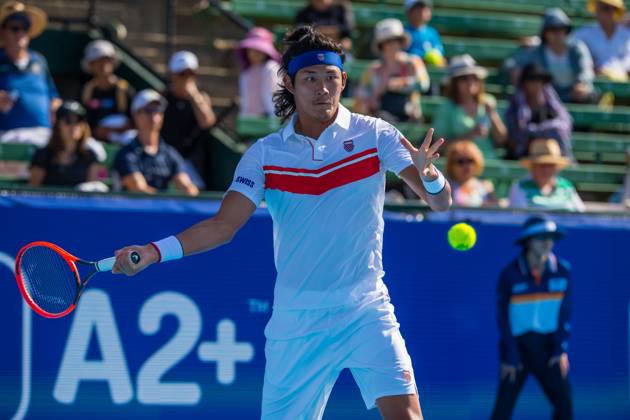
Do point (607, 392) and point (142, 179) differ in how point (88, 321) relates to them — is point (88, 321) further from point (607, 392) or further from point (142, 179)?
point (607, 392)

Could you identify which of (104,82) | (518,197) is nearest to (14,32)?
(104,82)

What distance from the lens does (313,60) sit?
5.73 m

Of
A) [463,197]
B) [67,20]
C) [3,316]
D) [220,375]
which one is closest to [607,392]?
[463,197]

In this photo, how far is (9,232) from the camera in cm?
812

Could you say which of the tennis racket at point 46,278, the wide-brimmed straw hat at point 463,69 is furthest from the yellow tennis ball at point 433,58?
the tennis racket at point 46,278

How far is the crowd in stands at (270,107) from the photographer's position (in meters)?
9.59

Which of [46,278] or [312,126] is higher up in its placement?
[312,126]

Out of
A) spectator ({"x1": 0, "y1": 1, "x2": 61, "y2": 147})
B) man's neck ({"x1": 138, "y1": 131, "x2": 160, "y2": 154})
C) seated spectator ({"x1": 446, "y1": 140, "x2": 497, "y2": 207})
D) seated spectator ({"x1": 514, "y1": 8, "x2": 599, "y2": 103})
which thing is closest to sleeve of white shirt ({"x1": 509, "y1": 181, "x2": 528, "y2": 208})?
seated spectator ({"x1": 446, "y1": 140, "x2": 497, "y2": 207})

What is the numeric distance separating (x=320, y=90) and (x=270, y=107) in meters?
5.52

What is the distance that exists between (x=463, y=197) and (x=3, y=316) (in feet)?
12.3

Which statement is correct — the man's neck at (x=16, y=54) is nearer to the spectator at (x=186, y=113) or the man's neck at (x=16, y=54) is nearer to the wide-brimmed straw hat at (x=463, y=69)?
the spectator at (x=186, y=113)

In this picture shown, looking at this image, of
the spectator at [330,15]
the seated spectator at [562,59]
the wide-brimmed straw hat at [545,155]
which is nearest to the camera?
the wide-brimmed straw hat at [545,155]

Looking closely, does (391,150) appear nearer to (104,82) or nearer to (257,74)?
(257,74)

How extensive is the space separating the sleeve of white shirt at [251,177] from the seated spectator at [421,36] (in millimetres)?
6830
